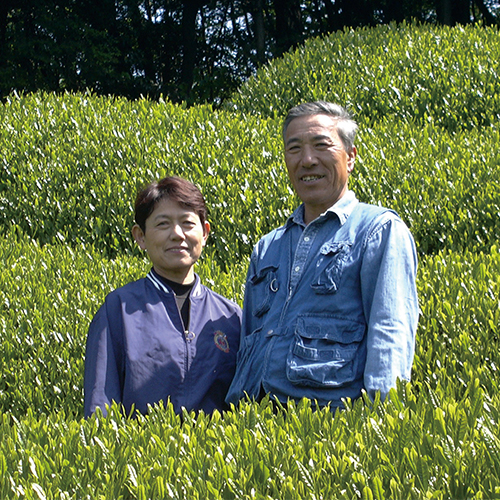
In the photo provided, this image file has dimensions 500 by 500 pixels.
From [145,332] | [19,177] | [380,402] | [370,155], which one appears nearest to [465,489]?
[380,402]

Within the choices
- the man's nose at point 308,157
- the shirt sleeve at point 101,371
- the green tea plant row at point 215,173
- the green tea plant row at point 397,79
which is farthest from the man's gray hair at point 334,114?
the green tea plant row at point 397,79

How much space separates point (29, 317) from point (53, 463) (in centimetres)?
286

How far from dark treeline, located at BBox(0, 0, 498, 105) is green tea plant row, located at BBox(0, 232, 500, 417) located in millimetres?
15790

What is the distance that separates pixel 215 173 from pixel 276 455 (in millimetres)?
5167

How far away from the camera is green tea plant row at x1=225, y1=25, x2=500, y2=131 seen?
9516mm

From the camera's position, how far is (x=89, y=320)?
511 centimetres

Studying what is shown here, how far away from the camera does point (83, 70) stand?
23.3 meters

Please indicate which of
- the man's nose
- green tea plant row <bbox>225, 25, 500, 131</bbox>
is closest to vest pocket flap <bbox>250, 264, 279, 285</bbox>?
the man's nose

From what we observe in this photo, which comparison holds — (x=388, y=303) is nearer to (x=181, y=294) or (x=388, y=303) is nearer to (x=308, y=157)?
(x=308, y=157)

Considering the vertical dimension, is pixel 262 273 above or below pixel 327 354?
above

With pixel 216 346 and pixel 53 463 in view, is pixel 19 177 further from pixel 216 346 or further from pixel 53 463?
pixel 53 463

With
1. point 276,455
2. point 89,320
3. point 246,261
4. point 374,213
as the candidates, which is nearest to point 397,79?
point 246,261

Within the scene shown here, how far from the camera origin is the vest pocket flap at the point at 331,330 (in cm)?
297

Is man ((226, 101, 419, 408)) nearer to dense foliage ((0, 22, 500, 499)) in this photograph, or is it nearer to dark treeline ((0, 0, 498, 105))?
dense foliage ((0, 22, 500, 499))
